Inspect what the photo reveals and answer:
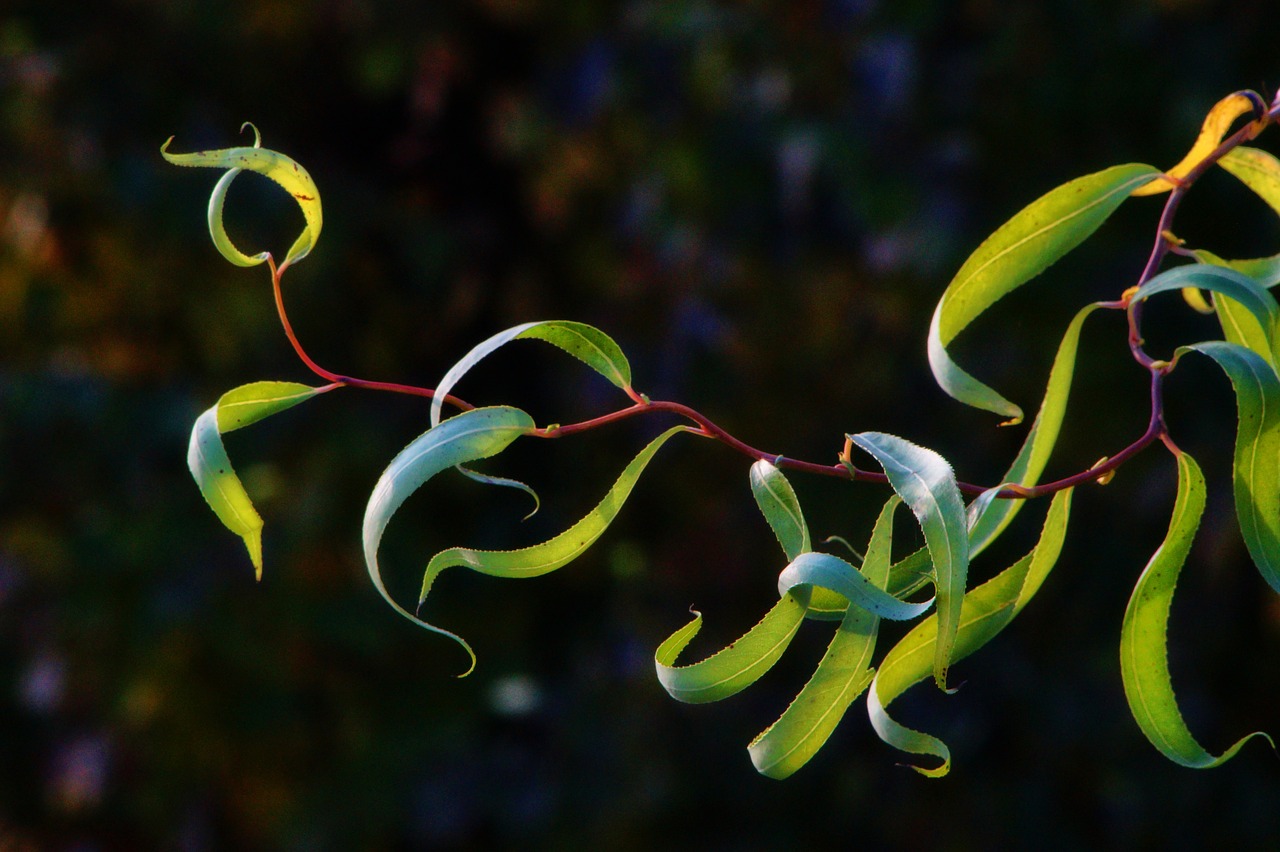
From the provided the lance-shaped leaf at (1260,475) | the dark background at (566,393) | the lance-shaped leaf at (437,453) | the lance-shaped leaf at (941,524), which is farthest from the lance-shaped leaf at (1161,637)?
the dark background at (566,393)

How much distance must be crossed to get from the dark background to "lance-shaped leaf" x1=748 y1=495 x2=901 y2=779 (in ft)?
4.88

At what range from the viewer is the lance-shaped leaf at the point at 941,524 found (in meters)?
0.47

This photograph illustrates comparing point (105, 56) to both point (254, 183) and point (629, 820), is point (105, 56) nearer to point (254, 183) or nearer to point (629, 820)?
point (254, 183)

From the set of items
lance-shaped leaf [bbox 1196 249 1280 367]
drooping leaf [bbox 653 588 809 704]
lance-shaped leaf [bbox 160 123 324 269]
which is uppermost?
lance-shaped leaf [bbox 1196 249 1280 367]

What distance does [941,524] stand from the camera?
477 mm

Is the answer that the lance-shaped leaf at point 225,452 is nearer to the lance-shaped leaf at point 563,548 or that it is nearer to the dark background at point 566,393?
the lance-shaped leaf at point 563,548

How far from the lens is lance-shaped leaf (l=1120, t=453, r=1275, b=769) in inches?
21.9

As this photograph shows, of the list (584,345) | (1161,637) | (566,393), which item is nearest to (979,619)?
(1161,637)

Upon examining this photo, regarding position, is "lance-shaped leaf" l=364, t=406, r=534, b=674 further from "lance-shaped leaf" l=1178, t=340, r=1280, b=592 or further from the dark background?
the dark background

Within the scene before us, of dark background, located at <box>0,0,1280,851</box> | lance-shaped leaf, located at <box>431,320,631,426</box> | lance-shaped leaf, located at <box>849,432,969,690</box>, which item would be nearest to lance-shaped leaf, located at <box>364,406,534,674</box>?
lance-shaped leaf, located at <box>431,320,631,426</box>

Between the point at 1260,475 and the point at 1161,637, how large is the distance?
0.08 metres

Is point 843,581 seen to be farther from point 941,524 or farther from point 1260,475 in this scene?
point 1260,475

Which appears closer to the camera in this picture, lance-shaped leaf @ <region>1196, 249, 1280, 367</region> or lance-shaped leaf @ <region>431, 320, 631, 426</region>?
lance-shaped leaf @ <region>431, 320, 631, 426</region>

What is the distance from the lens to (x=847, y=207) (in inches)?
83.0
